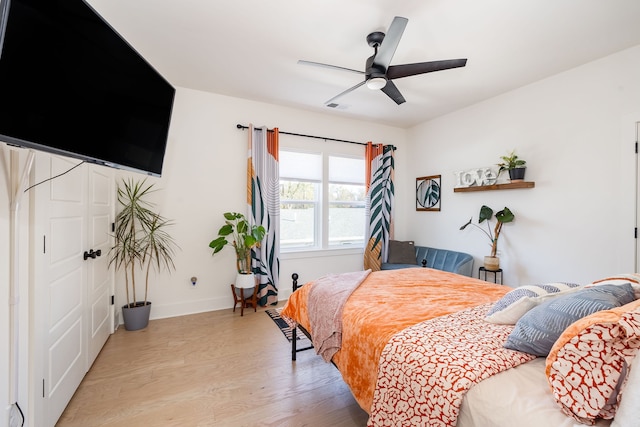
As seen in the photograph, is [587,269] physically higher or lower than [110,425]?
higher

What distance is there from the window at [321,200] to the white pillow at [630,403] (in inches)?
142

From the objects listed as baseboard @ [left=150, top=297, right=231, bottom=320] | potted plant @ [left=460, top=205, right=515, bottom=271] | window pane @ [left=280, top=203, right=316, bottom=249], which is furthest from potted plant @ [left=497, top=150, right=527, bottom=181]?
baseboard @ [left=150, top=297, right=231, bottom=320]

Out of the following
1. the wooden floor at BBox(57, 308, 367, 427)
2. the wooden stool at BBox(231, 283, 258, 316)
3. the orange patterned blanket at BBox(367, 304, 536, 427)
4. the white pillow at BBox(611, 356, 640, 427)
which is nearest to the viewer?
the white pillow at BBox(611, 356, 640, 427)

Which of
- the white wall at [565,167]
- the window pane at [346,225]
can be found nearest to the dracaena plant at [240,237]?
the window pane at [346,225]

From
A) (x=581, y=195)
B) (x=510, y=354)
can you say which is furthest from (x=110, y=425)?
(x=581, y=195)

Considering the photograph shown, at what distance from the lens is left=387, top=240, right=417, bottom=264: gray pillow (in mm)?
4340

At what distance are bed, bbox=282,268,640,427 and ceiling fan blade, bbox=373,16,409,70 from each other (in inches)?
69.1

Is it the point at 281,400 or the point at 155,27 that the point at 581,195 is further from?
the point at 155,27

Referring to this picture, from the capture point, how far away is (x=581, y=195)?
2.77 meters

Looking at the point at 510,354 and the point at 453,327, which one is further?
the point at 453,327

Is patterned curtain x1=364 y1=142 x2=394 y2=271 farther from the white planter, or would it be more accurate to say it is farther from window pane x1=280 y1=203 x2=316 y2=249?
the white planter

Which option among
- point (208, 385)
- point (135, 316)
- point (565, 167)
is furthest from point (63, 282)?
point (565, 167)

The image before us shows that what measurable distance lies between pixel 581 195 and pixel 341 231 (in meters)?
2.94

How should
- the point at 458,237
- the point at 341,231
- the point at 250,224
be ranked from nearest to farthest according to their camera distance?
the point at 250,224, the point at 458,237, the point at 341,231
